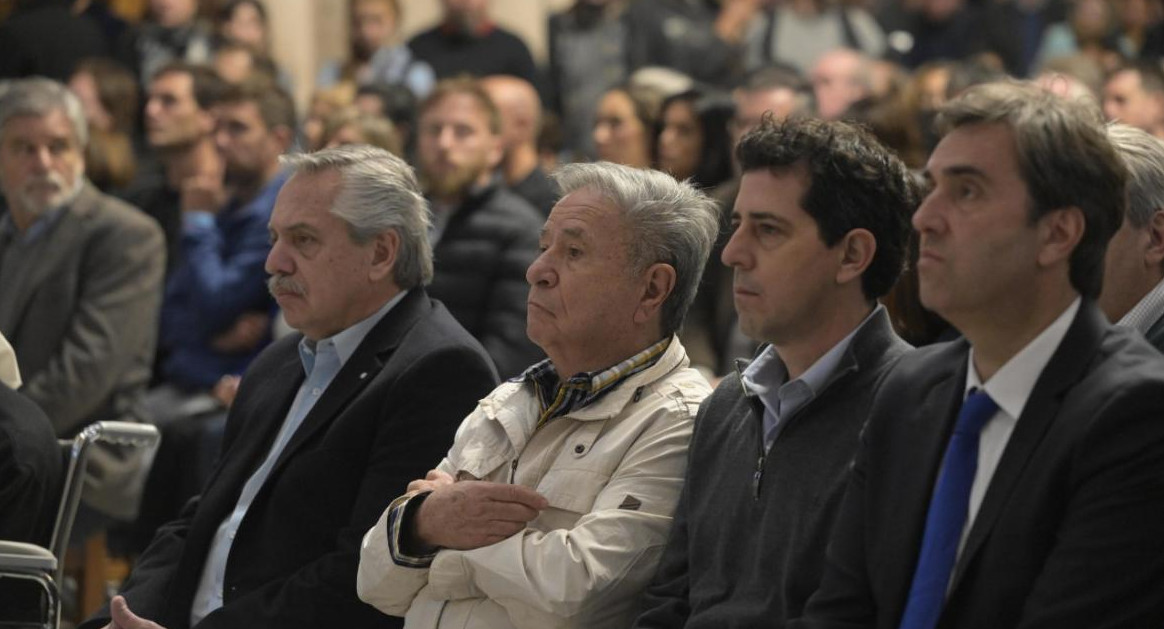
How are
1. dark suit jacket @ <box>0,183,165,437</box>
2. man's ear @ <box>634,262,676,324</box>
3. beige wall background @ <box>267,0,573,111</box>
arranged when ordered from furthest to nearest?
beige wall background @ <box>267,0,573,111</box>
dark suit jacket @ <box>0,183,165,437</box>
man's ear @ <box>634,262,676,324</box>

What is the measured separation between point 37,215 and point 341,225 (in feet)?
8.46

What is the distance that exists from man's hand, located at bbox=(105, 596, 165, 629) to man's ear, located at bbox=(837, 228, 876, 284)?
5.47 ft

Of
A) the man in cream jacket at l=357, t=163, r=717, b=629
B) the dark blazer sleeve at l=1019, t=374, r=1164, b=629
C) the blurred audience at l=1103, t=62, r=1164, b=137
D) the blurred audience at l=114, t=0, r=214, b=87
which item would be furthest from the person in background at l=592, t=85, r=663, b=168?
the dark blazer sleeve at l=1019, t=374, r=1164, b=629

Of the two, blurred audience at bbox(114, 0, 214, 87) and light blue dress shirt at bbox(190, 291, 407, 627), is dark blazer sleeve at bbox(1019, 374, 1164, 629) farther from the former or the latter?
blurred audience at bbox(114, 0, 214, 87)

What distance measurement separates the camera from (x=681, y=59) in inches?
388

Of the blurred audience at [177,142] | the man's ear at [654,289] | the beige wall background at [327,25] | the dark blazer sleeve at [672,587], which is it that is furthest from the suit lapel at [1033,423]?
the beige wall background at [327,25]

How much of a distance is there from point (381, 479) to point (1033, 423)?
1.65m

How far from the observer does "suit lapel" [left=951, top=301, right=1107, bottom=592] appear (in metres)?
2.64

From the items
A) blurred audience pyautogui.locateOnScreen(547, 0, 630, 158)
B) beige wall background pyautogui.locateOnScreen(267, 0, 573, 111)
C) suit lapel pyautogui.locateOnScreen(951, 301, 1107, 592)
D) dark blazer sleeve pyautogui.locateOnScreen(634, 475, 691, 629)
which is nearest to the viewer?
suit lapel pyautogui.locateOnScreen(951, 301, 1107, 592)

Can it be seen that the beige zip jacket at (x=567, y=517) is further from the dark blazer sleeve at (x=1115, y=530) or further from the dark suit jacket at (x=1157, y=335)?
the dark blazer sleeve at (x=1115, y=530)

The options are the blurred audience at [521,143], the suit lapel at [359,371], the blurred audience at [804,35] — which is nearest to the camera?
the suit lapel at [359,371]

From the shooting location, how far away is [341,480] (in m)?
3.95

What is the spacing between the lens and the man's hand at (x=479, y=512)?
3.37 meters

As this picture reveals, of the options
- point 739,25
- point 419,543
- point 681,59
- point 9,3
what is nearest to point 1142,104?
point 681,59
